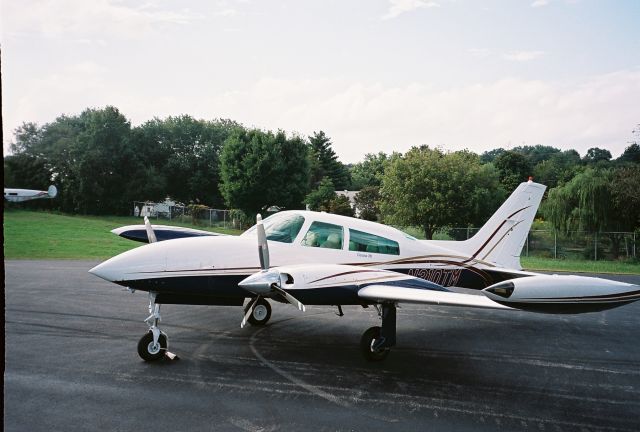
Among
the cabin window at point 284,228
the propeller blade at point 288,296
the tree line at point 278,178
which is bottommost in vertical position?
the propeller blade at point 288,296

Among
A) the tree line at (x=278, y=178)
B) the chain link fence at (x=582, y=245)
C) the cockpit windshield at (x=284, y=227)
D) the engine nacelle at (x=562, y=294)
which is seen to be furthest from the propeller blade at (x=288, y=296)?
the chain link fence at (x=582, y=245)

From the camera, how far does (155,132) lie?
65000 millimetres

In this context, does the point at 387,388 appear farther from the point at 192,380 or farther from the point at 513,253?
the point at 513,253

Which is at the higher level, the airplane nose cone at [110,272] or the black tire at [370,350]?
the airplane nose cone at [110,272]

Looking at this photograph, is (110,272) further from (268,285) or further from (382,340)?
(382,340)

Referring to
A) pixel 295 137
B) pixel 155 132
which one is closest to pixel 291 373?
pixel 295 137

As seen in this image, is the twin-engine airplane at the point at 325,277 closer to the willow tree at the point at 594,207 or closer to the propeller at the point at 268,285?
the propeller at the point at 268,285

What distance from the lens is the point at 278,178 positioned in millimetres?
49969

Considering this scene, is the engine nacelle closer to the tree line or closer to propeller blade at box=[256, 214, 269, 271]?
propeller blade at box=[256, 214, 269, 271]

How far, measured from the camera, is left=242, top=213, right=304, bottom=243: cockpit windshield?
939 cm

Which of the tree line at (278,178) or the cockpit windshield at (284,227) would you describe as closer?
the cockpit windshield at (284,227)

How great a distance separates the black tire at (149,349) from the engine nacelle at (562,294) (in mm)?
5613

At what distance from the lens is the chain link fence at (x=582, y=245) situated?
30.3 meters

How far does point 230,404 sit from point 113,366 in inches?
107
